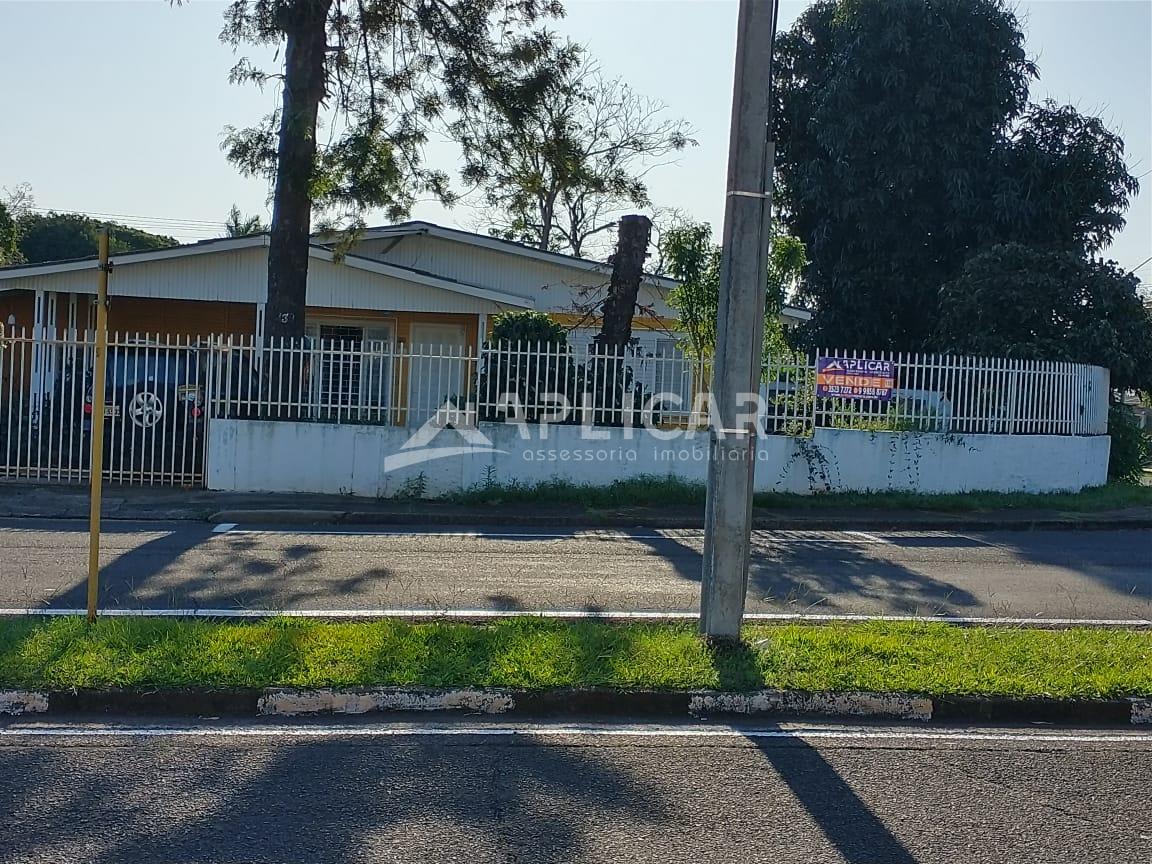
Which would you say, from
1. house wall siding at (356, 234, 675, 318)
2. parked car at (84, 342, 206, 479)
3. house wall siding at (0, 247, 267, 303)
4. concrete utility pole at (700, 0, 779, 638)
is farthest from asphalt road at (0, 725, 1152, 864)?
house wall siding at (356, 234, 675, 318)

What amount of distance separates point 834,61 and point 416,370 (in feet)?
50.4

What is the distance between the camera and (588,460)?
49.5 ft

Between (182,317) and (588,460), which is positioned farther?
(182,317)

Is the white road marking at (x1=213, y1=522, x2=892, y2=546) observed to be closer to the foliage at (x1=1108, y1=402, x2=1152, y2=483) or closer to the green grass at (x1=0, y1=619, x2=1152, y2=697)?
the green grass at (x1=0, y1=619, x2=1152, y2=697)

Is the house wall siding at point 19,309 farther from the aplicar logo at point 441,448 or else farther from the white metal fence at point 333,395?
the aplicar logo at point 441,448

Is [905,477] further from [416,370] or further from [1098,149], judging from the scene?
[1098,149]

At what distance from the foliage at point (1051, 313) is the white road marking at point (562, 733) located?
15.0 m

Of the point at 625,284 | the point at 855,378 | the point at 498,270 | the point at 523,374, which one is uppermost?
the point at 498,270

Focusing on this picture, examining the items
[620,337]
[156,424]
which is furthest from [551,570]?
[156,424]

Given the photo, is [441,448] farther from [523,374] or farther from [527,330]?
[527,330]

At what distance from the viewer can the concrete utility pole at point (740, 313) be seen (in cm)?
628

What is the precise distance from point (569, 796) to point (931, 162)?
22492 millimetres

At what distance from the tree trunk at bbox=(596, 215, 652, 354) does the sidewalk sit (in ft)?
9.80

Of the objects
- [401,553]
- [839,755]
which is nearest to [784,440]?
[401,553]
